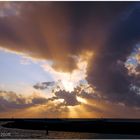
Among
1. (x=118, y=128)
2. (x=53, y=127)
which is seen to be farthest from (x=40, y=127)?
(x=118, y=128)

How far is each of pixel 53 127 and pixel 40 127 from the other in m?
7.81

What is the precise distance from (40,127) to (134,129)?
3292cm

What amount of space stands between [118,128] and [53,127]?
28337 millimetres

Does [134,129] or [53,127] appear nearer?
[134,129]

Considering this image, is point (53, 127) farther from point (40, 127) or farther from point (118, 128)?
point (118, 128)

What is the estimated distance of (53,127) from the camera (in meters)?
121

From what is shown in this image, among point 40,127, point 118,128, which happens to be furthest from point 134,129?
point 40,127

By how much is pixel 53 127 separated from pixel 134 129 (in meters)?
35.0

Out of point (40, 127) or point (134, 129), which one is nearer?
point (134, 129)

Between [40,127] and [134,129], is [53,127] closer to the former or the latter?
[40,127]

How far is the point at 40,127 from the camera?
375ft

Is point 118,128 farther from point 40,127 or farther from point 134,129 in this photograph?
point 40,127

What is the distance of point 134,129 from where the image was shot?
309 ft
